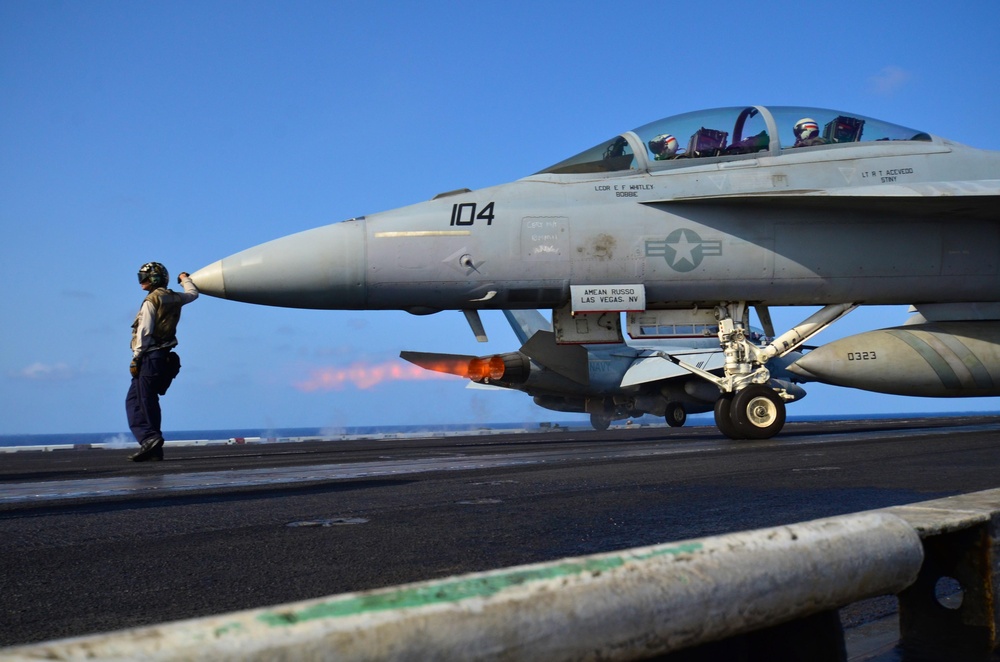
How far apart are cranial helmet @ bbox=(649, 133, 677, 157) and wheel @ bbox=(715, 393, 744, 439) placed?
347 cm

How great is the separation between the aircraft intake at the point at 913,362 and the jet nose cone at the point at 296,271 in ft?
20.5

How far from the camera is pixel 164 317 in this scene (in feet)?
33.8

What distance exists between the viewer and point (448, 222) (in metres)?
10.9

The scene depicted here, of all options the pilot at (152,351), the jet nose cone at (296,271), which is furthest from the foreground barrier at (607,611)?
the pilot at (152,351)

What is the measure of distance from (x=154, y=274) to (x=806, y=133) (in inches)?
338

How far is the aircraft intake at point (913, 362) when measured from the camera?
1191cm

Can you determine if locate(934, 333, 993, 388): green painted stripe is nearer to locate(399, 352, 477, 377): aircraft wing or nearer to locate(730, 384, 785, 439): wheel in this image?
locate(730, 384, 785, 439): wheel

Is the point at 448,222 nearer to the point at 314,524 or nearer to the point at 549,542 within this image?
the point at 314,524

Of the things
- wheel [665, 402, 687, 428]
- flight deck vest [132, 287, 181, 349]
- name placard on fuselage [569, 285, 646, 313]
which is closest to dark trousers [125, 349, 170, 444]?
flight deck vest [132, 287, 181, 349]

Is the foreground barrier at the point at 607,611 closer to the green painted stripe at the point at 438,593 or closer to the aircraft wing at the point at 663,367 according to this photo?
the green painted stripe at the point at 438,593

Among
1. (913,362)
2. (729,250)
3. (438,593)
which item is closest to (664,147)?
(729,250)

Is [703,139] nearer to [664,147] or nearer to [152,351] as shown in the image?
[664,147]

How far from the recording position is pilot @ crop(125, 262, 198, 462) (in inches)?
400

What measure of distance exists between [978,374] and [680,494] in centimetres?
845
